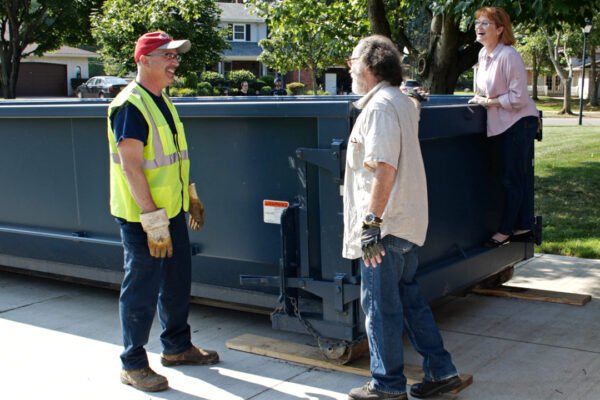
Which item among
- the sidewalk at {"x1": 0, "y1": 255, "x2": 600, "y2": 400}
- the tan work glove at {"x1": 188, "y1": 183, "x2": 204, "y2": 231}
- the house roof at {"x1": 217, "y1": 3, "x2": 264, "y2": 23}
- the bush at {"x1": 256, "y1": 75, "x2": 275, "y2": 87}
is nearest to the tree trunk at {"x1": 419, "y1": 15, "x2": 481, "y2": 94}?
the sidewalk at {"x1": 0, "y1": 255, "x2": 600, "y2": 400}

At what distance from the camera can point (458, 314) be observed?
5.99m

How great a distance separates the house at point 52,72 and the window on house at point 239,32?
37.1 ft

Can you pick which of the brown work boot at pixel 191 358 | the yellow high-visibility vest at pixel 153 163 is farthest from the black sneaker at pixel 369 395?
the yellow high-visibility vest at pixel 153 163

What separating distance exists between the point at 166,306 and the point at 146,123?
1139 mm

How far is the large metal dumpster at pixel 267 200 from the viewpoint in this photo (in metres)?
4.77

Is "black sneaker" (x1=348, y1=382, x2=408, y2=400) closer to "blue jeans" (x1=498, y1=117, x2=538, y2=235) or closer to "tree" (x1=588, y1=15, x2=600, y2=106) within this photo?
"blue jeans" (x1=498, y1=117, x2=538, y2=235)

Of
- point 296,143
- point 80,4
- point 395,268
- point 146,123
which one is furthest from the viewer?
point 80,4

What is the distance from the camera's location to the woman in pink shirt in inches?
221

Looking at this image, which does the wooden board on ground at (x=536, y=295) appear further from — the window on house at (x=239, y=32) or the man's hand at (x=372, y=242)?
the window on house at (x=239, y=32)

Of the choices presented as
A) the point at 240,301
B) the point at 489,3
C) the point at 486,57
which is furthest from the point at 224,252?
the point at 489,3

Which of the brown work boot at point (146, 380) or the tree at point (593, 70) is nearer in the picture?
the brown work boot at point (146, 380)

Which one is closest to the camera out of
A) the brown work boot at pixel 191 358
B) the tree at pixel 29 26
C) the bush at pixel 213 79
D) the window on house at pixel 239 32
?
the brown work boot at pixel 191 358

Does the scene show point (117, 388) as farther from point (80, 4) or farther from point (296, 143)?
point (80, 4)

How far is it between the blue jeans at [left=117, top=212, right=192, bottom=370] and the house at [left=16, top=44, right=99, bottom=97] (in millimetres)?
54218
